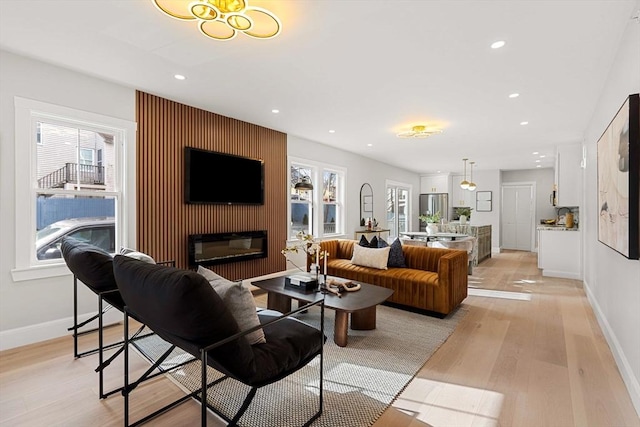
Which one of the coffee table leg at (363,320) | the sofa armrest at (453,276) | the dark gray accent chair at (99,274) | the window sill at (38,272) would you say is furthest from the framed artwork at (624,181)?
the window sill at (38,272)

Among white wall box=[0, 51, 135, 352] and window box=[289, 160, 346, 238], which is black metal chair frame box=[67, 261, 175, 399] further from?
window box=[289, 160, 346, 238]

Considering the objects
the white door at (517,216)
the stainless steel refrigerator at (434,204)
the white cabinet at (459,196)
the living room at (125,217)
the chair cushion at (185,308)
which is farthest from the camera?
the stainless steel refrigerator at (434,204)

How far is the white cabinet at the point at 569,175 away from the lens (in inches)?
231

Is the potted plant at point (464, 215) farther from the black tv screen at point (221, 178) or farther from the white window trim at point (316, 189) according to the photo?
the black tv screen at point (221, 178)

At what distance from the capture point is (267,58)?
9.42ft

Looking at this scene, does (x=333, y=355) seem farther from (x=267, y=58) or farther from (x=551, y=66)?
(x=551, y=66)

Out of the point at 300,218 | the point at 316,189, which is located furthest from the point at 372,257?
the point at 316,189

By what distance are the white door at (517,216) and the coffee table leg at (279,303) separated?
29.9 ft

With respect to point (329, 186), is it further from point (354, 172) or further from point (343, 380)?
point (343, 380)

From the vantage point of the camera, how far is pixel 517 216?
9.91 meters

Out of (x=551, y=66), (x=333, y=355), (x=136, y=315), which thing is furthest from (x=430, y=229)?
(x=136, y=315)

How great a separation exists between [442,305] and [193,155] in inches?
145

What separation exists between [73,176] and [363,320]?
3.43 m

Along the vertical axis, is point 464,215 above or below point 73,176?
below
